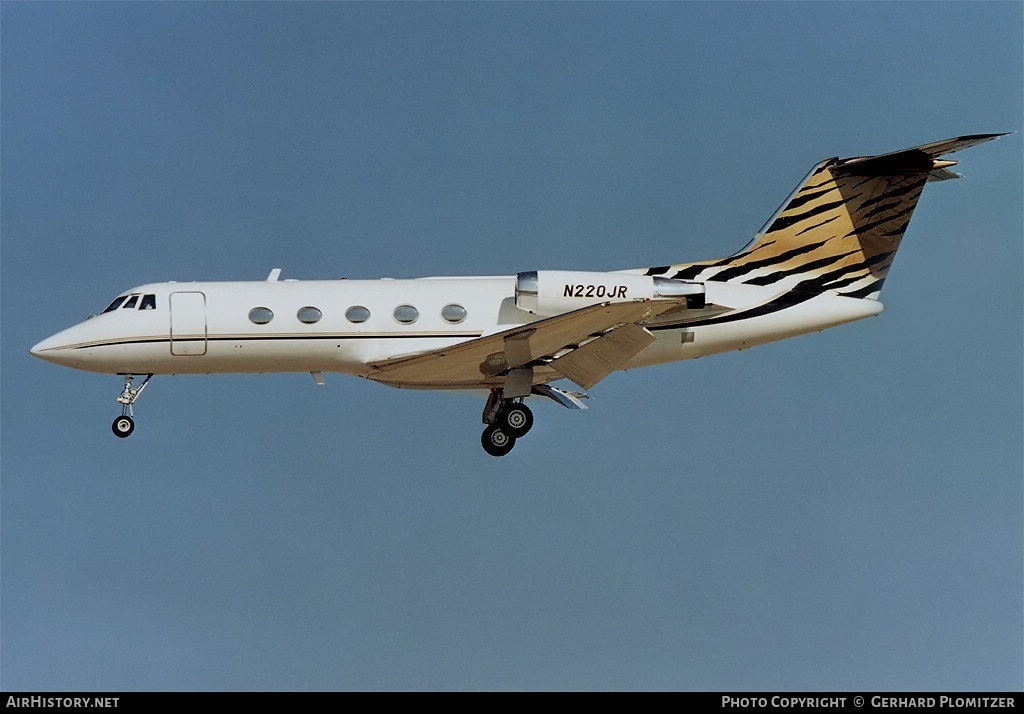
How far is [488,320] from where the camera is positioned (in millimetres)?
25391

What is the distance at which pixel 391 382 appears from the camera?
25.6 meters

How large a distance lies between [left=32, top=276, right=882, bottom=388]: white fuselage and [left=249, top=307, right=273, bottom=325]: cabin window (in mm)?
39

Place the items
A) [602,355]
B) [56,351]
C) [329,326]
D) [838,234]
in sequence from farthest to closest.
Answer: [838,234] < [56,351] < [329,326] < [602,355]

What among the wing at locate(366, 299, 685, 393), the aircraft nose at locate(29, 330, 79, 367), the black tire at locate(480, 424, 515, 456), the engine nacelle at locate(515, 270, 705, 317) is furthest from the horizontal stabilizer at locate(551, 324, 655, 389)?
the aircraft nose at locate(29, 330, 79, 367)

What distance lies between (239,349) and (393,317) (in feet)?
9.10

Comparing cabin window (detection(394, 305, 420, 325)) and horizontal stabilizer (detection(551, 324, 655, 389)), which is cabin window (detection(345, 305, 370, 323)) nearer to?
cabin window (detection(394, 305, 420, 325))

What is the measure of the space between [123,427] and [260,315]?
3.38m

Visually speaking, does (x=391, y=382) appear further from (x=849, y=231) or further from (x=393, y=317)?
(x=849, y=231)

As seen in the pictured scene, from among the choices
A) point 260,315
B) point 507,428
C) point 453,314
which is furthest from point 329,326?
point 507,428

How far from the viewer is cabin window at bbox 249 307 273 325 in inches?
997

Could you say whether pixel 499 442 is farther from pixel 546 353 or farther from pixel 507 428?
pixel 546 353
